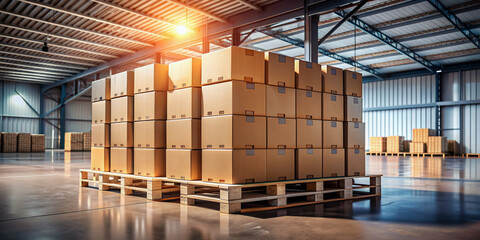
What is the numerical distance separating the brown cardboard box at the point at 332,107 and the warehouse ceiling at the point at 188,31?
19.1 ft

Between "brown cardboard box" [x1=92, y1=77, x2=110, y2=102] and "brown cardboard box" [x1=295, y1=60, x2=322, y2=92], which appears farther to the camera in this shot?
"brown cardboard box" [x1=92, y1=77, x2=110, y2=102]

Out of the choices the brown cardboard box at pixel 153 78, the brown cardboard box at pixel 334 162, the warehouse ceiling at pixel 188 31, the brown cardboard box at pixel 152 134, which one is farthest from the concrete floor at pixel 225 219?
the warehouse ceiling at pixel 188 31

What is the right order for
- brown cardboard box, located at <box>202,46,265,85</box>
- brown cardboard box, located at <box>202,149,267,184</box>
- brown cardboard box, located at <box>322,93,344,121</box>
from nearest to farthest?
1. brown cardboard box, located at <box>202,149,267,184</box>
2. brown cardboard box, located at <box>202,46,265,85</box>
3. brown cardboard box, located at <box>322,93,344,121</box>

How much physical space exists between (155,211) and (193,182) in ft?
2.11

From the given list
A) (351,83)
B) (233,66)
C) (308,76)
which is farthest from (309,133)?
(233,66)

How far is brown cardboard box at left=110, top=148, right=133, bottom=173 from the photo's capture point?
6277 millimetres

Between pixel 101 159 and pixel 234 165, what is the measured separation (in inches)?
130

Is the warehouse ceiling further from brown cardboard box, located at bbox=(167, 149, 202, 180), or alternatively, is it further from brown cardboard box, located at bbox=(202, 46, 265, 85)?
brown cardboard box, located at bbox=(167, 149, 202, 180)

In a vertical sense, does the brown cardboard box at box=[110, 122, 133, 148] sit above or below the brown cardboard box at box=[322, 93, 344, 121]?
below

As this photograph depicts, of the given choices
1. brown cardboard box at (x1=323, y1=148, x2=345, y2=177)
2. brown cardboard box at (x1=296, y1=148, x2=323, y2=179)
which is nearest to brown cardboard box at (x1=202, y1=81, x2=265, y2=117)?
brown cardboard box at (x1=296, y1=148, x2=323, y2=179)

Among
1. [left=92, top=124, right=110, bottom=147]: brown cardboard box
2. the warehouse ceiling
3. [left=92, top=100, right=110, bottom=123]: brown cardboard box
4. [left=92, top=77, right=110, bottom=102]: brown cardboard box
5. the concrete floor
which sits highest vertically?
the warehouse ceiling

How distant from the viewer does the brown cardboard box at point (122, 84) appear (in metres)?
6.34

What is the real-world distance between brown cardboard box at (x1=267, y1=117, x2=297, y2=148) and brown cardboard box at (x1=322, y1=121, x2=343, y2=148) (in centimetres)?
66

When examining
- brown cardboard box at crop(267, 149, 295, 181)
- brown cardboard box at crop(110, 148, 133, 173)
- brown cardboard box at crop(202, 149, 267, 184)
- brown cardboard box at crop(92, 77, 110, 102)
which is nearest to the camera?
brown cardboard box at crop(202, 149, 267, 184)
